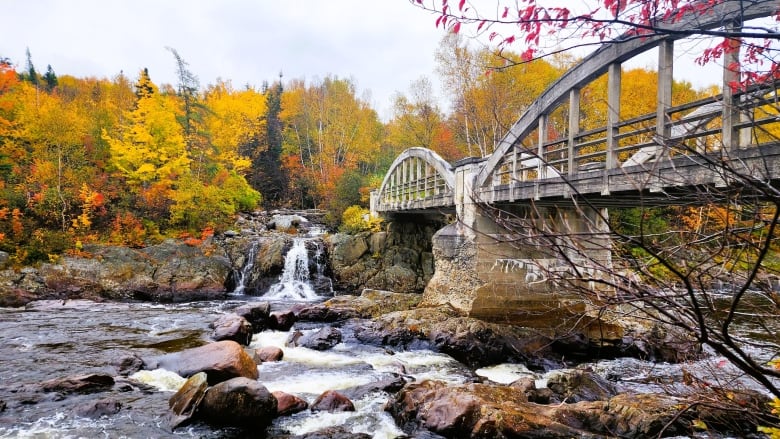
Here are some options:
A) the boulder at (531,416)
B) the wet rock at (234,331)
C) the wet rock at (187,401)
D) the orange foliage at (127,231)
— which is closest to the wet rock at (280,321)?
the wet rock at (234,331)

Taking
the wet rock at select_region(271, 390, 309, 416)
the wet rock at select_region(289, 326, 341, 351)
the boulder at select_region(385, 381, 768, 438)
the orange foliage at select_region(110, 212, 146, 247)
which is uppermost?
the orange foliage at select_region(110, 212, 146, 247)

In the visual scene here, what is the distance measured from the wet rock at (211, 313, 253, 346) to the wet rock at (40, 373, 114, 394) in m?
3.24

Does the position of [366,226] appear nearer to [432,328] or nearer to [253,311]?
[253,311]

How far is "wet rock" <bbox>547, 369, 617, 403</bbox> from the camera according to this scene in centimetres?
721

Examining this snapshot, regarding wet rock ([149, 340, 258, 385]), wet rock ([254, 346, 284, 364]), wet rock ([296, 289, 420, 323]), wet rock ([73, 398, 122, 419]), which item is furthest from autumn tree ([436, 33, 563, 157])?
wet rock ([73, 398, 122, 419])

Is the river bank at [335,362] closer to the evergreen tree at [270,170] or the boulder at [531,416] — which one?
the boulder at [531,416]

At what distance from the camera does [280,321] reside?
12.0 meters

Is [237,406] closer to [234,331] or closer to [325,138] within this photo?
[234,331]

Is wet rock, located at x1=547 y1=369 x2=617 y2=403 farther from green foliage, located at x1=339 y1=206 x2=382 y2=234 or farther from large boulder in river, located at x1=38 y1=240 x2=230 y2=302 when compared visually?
green foliage, located at x1=339 y1=206 x2=382 y2=234

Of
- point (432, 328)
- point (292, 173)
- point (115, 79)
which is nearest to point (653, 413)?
point (432, 328)

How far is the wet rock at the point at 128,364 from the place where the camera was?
26.4ft

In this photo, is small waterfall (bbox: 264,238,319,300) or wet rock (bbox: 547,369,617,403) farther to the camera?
small waterfall (bbox: 264,238,319,300)

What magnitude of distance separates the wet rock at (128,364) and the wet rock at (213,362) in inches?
5.4

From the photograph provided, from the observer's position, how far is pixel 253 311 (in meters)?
12.3
